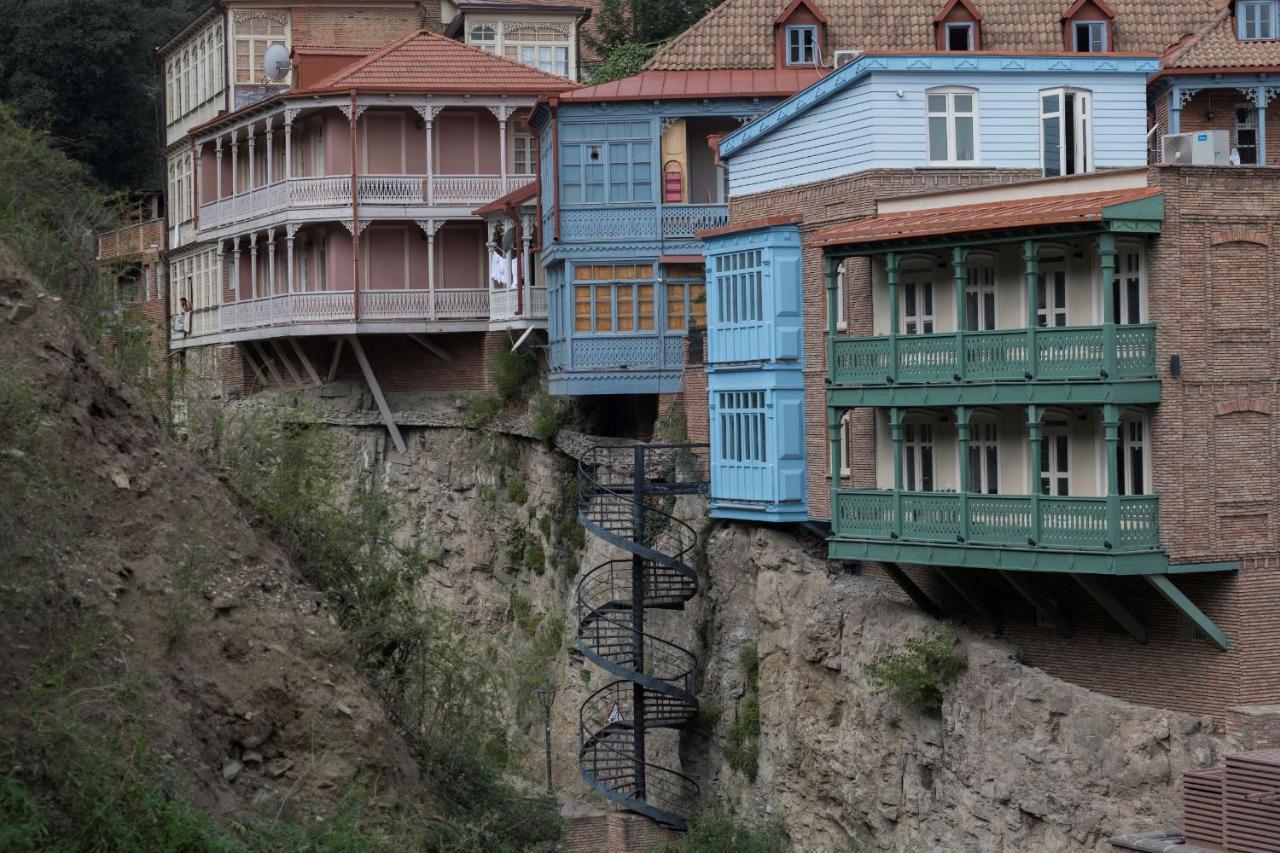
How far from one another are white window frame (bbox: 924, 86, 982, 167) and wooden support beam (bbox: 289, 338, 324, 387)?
875 inches

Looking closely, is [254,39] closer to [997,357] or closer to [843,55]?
[843,55]

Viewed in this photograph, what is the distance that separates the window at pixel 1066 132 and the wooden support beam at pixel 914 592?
6.35 m

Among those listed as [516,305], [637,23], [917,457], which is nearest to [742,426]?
Answer: [917,457]

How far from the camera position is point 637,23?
6041cm

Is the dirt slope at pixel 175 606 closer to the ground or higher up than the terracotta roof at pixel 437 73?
closer to the ground

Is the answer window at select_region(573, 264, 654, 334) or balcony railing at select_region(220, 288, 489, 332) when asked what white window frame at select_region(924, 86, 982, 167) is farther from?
balcony railing at select_region(220, 288, 489, 332)

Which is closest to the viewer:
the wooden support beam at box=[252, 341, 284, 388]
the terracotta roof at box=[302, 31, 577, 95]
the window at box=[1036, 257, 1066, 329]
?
the window at box=[1036, 257, 1066, 329]

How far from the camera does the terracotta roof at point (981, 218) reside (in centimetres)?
2652

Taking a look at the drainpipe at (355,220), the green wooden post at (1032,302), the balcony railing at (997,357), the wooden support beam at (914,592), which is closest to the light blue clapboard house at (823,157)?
the balcony railing at (997,357)

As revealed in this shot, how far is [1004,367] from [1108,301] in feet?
6.78

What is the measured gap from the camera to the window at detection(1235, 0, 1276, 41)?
41.9 m

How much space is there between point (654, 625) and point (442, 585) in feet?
33.2

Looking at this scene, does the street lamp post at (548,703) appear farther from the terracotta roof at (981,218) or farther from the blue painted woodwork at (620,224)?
the terracotta roof at (981,218)

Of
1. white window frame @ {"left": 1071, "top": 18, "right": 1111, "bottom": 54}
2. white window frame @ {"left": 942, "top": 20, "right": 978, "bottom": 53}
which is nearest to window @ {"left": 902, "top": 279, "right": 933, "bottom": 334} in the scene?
white window frame @ {"left": 942, "top": 20, "right": 978, "bottom": 53}
